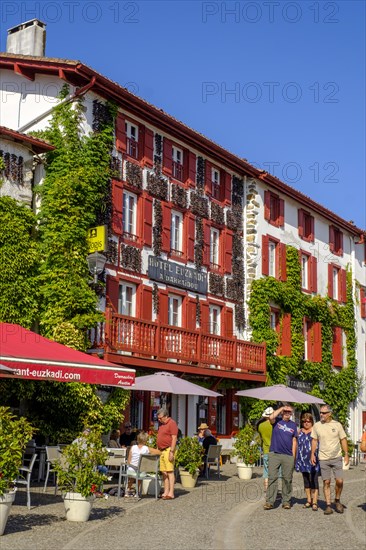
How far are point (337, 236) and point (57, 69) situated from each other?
59.1ft

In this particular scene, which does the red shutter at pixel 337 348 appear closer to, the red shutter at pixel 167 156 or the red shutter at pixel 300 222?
the red shutter at pixel 300 222

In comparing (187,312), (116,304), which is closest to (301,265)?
(187,312)

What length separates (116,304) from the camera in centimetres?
Answer: 2223

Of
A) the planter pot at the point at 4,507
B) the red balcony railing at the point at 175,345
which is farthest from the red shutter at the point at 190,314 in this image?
the planter pot at the point at 4,507

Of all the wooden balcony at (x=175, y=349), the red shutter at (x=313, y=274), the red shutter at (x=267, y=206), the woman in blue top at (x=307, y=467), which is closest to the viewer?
the woman in blue top at (x=307, y=467)

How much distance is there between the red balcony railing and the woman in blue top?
7524 mm

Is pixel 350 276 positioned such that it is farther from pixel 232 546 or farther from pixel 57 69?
pixel 232 546

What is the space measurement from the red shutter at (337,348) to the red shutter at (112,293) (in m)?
13.8

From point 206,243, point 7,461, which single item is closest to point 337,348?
point 206,243

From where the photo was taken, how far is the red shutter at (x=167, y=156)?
985 inches

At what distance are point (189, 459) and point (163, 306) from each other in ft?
25.8

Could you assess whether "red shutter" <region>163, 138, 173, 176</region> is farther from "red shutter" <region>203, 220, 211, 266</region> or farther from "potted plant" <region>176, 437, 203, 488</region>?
"potted plant" <region>176, 437, 203, 488</region>

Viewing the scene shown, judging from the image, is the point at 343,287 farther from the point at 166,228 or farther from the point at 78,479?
the point at 78,479

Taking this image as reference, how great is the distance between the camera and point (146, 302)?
2344 cm
